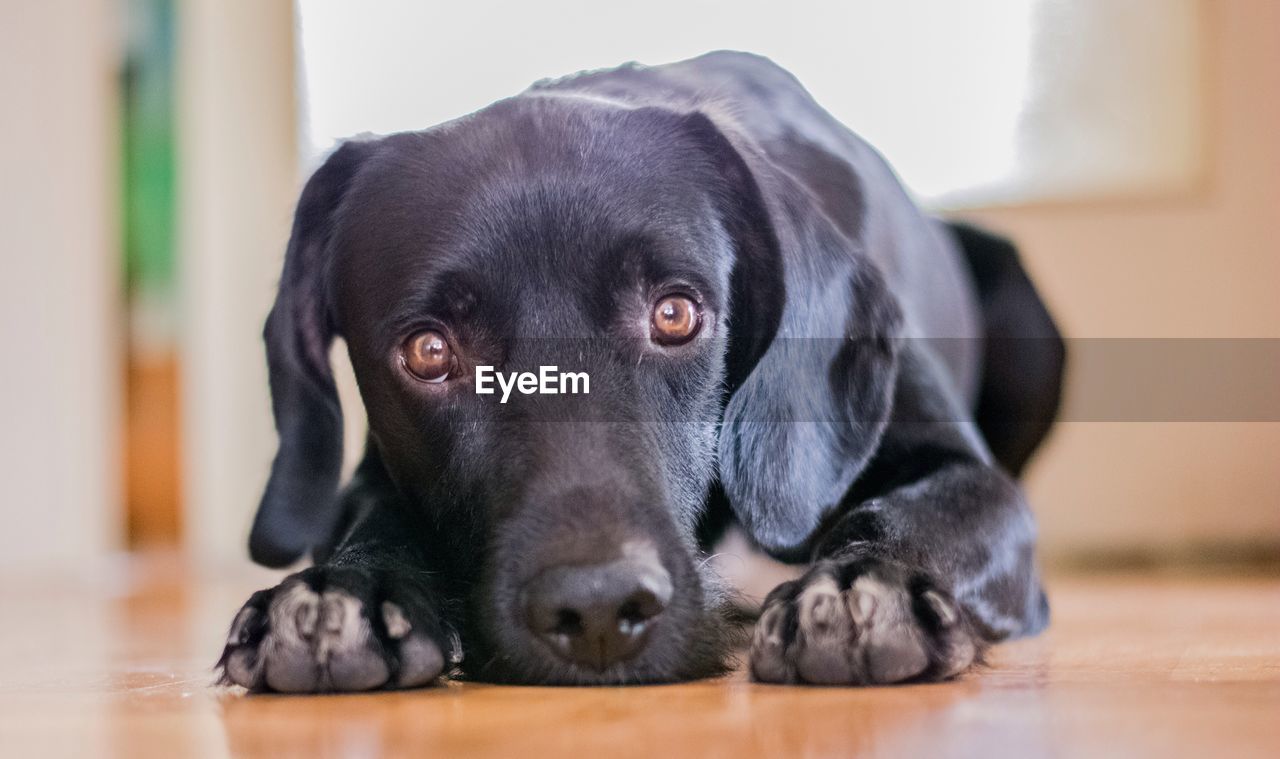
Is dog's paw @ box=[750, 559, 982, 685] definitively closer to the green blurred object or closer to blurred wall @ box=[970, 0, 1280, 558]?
blurred wall @ box=[970, 0, 1280, 558]

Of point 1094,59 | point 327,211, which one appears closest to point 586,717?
point 327,211

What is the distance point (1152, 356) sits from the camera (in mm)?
5039

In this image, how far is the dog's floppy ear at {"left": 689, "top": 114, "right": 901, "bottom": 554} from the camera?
192cm

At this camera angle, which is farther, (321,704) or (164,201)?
(164,201)

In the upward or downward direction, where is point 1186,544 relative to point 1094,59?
downward

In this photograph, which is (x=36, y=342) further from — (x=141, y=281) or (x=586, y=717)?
(x=586, y=717)

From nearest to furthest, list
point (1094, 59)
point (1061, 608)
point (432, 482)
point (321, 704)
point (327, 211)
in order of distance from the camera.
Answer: point (321, 704) < point (432, 482) < point (327, 211) < point (1061, 608) < point (1094, 59)

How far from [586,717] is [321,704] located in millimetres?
307

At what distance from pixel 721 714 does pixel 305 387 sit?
1.02 metres

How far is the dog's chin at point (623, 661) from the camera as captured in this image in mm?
1521

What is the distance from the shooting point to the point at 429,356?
1.78 m

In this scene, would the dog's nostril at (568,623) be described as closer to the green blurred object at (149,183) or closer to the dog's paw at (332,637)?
the dog's paw at (332,637)

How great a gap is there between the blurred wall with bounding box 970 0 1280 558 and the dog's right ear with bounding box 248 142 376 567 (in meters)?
2.63

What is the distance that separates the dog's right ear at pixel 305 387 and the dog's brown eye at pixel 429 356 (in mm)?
310
